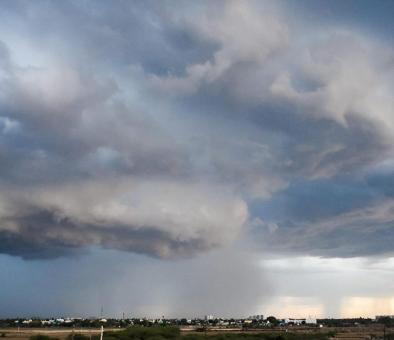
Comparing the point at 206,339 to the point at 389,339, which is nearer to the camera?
the point at 206,339

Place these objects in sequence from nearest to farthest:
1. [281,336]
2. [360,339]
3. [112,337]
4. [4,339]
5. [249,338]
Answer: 1. [112,337]
2. [249,338]
3. [281,336]
4. [4,339]
5. [360,339]

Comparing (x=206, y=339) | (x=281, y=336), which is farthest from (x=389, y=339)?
(x=206, y=339)

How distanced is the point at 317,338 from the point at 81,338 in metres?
66.6

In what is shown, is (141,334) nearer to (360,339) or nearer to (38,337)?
(38,337)

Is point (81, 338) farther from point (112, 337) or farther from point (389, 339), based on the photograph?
point (389, 339)

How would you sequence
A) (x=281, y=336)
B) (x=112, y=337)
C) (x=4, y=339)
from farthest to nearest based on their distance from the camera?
(x=4, y=339) → (x=281, y=336) → (x=112, y=337)

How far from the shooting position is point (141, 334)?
133625 millimetres

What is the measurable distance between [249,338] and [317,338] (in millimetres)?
26597

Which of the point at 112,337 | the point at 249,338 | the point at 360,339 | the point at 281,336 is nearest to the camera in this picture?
the point at 112,337

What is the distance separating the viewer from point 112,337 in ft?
404

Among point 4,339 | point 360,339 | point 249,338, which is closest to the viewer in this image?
point 249,338

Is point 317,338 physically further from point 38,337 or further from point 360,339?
point 38,337

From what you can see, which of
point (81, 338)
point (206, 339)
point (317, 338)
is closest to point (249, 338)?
point (206, 339)

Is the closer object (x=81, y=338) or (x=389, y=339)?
(x=81, y=338)
